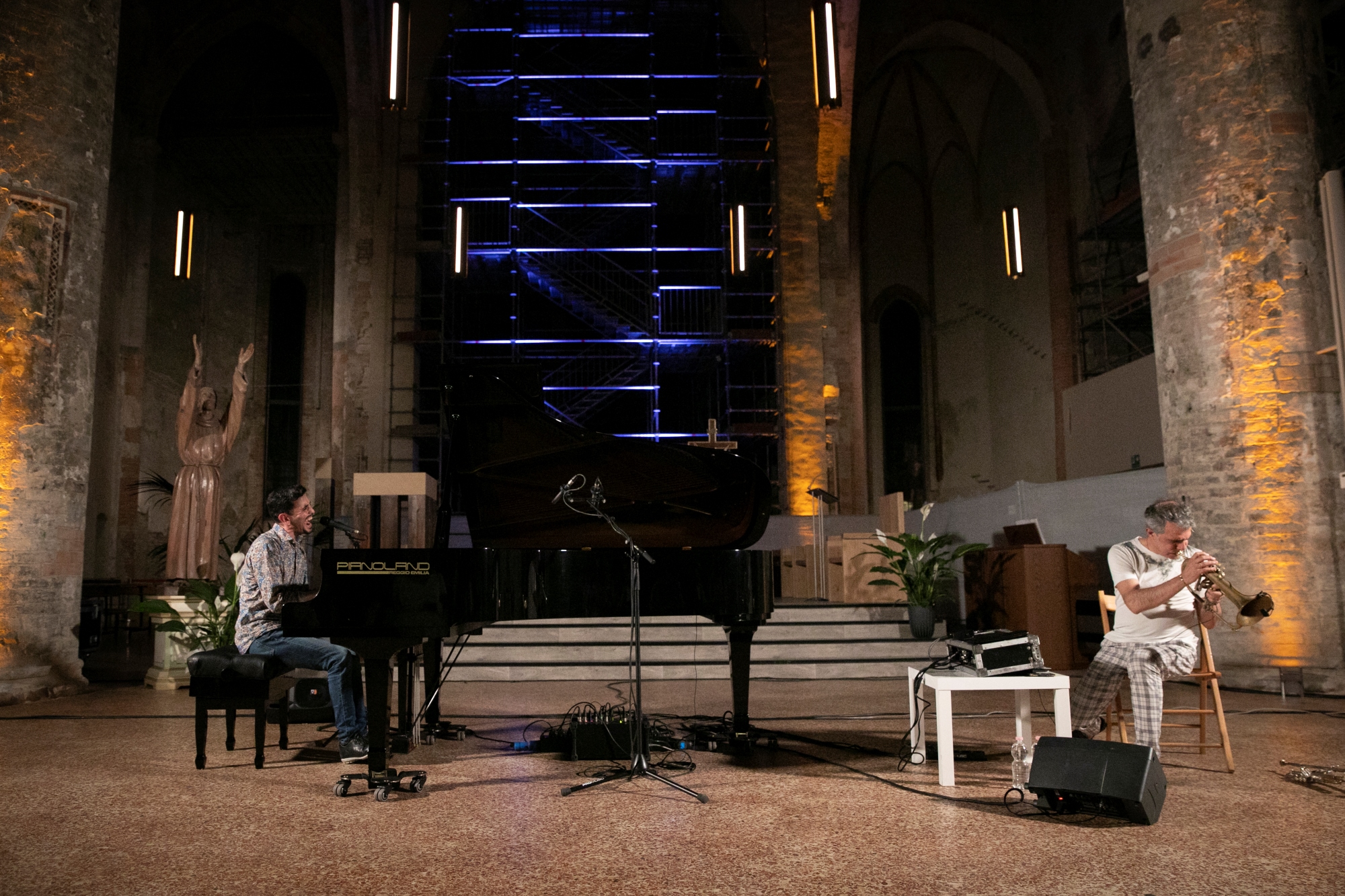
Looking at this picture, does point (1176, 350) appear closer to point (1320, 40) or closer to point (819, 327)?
point (1320, 40)

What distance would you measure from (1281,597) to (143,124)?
1653 centimetres

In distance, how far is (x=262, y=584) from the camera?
14.6ft

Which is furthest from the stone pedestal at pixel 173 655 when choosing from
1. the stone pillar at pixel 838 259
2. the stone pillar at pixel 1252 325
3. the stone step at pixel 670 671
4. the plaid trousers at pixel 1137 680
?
the stone pillar at pixel 838 259

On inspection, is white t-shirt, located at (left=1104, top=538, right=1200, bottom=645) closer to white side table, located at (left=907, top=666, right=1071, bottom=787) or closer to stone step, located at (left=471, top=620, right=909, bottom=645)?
white side table, located at (left=907, top=666, right=1071, bottom=787)

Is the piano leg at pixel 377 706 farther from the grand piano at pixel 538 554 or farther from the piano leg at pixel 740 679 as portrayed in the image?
the piano leg at pixel 740 679

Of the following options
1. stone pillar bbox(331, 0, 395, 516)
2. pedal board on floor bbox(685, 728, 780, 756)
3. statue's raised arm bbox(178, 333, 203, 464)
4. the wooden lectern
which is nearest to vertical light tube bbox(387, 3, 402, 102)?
statue's raised arm bbox(178, 333, 203, 464)

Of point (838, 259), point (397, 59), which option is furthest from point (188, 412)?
point (838, 259)

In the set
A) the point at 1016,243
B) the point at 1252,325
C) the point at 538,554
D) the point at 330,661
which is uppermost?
the point at 1016,243

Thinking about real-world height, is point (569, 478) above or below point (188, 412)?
below

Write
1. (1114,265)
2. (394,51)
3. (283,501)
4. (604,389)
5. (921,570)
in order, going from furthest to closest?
(1114,265)
(604,389)
(921,570)
(394,51)
(283,501)

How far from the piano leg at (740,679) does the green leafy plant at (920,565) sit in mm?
4140

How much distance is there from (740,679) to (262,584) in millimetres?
2394

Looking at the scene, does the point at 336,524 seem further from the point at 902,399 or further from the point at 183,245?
the point at 902,399

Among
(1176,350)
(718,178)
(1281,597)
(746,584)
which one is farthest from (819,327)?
(746,584)
